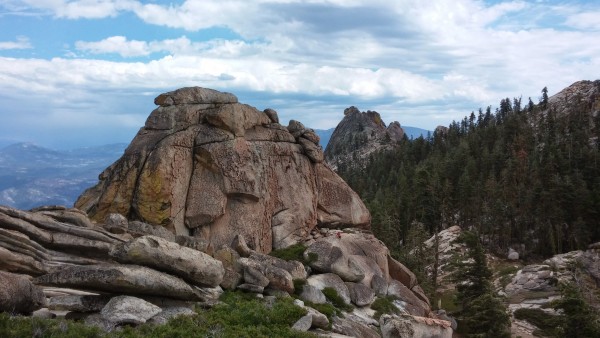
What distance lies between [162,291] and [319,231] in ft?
Result: 65.9

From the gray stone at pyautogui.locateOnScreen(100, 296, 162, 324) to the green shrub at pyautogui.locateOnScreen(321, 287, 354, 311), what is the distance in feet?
41.5

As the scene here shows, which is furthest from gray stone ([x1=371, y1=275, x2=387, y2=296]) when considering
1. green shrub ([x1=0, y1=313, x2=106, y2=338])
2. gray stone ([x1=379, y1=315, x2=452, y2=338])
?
green shrub ([x1=0, y1=313, x2=106, y2=338])

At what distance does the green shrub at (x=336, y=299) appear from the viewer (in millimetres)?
30505

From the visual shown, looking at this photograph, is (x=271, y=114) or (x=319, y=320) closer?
(x=319, y=320)

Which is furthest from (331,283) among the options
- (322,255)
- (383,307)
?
(383,307)

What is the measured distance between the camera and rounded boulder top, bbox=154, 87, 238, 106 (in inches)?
1435

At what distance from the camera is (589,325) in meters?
38.1

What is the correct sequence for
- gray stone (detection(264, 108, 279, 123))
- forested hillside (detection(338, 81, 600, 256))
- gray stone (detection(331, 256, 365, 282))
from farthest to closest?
forested hillside (detection(338, 81, 600, 256)), gray stone (detection(264, 108, 279, 123)), gray stone (detection(331, 256, 365, 282))

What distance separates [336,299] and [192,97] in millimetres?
17514

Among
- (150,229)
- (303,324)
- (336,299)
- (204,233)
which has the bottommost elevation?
(336,299)

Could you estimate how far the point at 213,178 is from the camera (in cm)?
3534

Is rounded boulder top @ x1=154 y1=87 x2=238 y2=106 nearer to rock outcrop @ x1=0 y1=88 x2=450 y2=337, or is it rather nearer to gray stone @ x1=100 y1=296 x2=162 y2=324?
rock outcrop @ x1=0 y1=88 x2=450 y2=337

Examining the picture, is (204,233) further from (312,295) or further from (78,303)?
(78,303)

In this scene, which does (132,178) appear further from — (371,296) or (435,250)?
(435,250)
